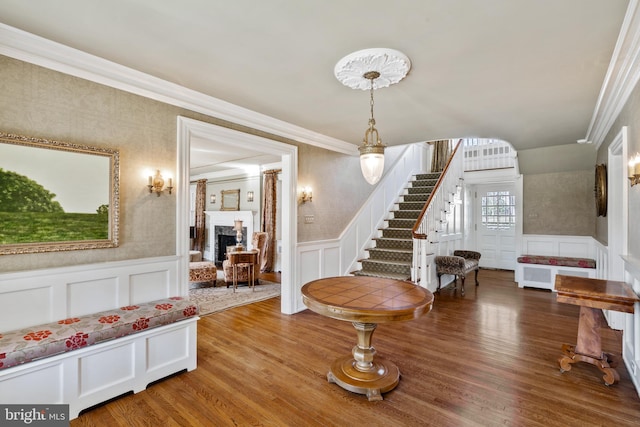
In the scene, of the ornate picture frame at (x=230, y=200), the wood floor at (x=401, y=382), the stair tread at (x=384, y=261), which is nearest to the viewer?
the wood floor at (x=401, y=382)

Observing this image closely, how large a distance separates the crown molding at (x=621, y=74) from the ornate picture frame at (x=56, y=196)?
3.82 meters

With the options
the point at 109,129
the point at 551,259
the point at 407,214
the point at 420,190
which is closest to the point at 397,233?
the point at 407,214

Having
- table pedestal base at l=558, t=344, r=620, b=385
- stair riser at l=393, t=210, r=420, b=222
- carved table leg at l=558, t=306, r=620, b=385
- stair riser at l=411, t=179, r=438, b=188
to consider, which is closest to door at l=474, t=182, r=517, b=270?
stair riser at l=411, t=179, r=438, b=188

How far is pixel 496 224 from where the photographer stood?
7.72 metres

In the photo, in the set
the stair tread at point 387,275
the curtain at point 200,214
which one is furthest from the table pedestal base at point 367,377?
the curtain at point 200,214

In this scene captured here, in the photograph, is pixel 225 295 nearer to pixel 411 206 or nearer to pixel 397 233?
pixel 397 233

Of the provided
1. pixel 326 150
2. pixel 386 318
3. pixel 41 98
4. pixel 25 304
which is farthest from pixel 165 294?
pixel 326 150

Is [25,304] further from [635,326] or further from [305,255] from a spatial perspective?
[635,326]

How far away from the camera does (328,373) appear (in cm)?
257

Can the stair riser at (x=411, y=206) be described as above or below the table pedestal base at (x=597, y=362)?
above

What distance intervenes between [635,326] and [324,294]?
255 cm

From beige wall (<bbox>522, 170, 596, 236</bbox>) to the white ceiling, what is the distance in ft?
8.50

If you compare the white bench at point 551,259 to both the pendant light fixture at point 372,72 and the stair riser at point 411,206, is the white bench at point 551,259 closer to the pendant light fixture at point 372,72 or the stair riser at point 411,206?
the stair riser at point 411,206

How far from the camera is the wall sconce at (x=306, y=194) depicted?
4.48 meters
